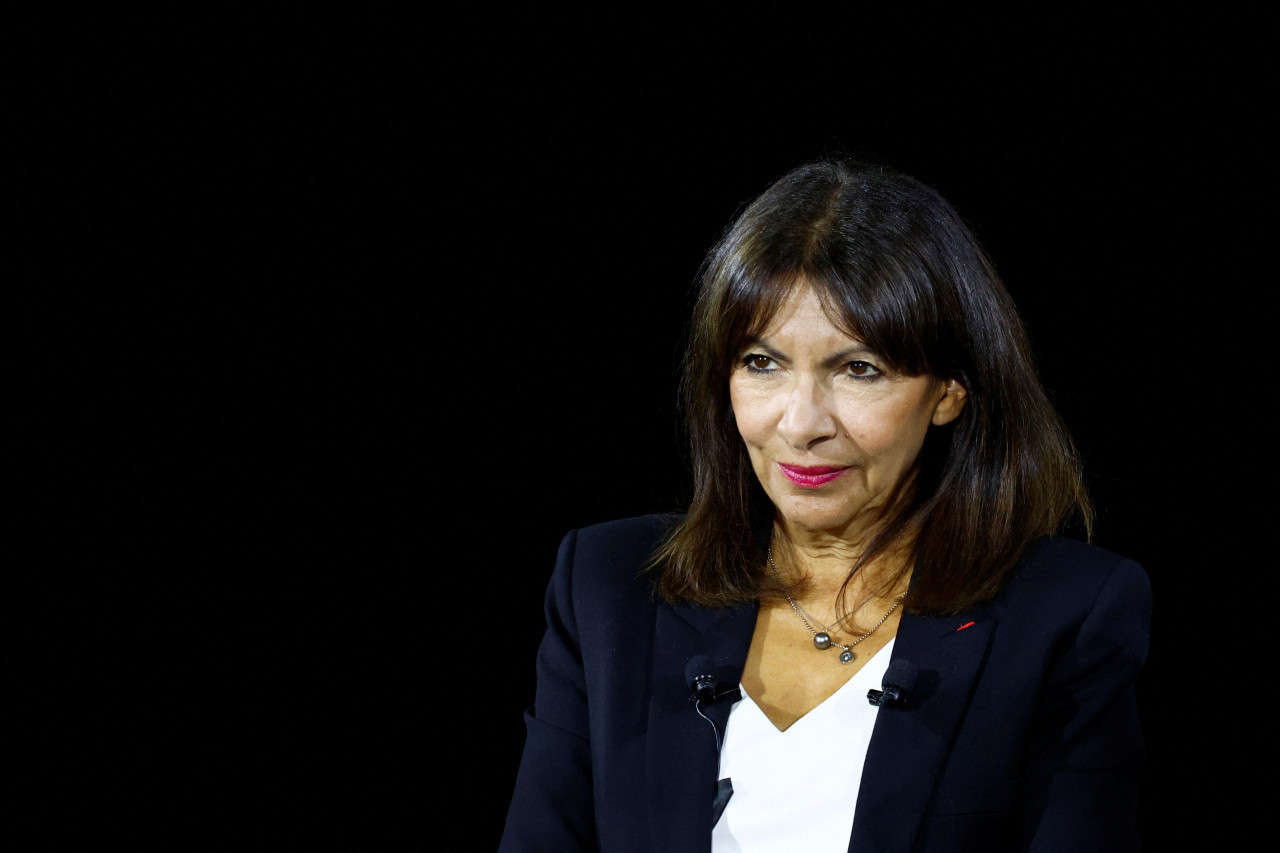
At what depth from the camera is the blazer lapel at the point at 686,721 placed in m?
1.96

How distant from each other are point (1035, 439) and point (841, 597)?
40cm

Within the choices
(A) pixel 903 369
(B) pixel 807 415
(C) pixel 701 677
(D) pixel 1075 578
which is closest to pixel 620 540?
(C) pixel 701 677

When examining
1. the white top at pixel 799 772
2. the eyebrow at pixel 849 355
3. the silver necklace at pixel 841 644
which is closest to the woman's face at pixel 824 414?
the eyebrow at pixel 849 355

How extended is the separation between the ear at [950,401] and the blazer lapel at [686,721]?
428 mm

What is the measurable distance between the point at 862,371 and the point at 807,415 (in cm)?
11

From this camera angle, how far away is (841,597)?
2.18 meters

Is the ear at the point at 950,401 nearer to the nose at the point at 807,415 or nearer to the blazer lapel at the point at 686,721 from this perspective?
the nose at the point at 807,415

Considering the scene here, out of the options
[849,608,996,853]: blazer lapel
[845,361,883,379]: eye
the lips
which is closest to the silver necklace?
[849,608,996,853]: blazer lapel

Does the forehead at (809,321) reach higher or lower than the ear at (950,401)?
higher

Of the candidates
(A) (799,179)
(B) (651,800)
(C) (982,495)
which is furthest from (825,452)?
(B) (651,800)

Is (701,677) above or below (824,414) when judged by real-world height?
below

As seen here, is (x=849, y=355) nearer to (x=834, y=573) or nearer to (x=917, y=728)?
(x=834, y=573)

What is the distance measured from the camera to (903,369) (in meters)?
1.97

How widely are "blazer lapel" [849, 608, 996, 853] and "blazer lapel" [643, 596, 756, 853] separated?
232 mm
